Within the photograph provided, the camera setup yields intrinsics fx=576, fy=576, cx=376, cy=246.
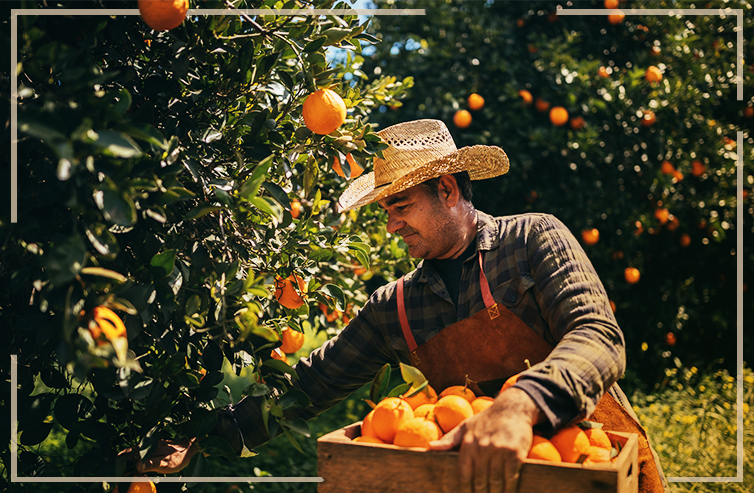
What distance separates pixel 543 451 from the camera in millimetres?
1156

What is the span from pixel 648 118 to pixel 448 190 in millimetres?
3062

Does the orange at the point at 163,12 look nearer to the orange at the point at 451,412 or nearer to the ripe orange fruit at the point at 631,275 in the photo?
the orange at the point at 451,412

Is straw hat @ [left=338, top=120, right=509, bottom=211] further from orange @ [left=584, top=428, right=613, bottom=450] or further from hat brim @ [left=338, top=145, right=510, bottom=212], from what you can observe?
orange @ [left=584, top=428, right=613, bottom=450]

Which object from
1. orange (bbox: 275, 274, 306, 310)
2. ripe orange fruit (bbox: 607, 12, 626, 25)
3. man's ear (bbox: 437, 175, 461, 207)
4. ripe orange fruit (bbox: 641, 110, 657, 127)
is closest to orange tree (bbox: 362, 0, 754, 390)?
ripe orange fruit (bbox: 641, 110, 657, 127)

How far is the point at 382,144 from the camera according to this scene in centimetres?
178

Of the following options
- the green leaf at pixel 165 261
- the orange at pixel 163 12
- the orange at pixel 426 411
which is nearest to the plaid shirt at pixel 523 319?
the orange at pixel 426 411

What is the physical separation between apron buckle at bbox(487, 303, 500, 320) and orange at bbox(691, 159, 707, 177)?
3.58 meters

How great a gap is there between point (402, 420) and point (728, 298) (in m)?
4.61

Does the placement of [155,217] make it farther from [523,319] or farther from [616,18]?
[616,18]

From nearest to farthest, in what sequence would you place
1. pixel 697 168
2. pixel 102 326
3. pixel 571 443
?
pixel 102 326 → pixel 571 443 → pixel 697 168

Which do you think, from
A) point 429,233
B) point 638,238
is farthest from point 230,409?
point 638,238

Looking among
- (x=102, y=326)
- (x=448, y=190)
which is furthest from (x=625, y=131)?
(x=102, y=326)

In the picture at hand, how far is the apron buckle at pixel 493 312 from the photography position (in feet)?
5.82

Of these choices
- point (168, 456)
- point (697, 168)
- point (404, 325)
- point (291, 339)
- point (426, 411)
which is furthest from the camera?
point (697, 168)
